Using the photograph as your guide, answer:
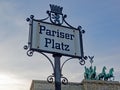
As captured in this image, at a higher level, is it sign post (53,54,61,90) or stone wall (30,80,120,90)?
stone wall (30,80,120,90)

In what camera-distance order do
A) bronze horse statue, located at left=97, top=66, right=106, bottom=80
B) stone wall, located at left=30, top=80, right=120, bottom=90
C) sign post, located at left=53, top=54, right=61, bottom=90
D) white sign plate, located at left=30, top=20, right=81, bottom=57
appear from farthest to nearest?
bronze horse statue, located at left=97, top=66, right=106, bottom=80, stone wall, located at left=30, top=80, right=120, bottom=90, white sign plate, located at left=30, top=20, right=81, bottom=57, sign post, located at left=53, top=54, right=61, bottom=90

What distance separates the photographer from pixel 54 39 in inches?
247

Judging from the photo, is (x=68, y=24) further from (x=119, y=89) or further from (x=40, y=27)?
(x=119, y=89)

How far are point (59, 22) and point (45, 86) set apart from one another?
52409 millimetres

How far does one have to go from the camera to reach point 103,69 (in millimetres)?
64688

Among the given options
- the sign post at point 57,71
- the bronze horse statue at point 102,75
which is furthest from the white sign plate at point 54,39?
the bronze horse statue at point 102,75

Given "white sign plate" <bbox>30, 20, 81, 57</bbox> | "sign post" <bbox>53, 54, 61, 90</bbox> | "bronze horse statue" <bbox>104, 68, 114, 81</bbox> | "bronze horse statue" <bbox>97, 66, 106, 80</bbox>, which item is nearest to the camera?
"sign post" <bbox>53, 54, 61, 90</bbox>

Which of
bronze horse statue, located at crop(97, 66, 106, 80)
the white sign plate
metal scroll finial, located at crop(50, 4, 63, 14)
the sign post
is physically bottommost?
the sign post

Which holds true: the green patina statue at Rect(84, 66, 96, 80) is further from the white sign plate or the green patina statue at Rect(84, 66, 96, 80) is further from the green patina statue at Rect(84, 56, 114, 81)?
the white sign plate

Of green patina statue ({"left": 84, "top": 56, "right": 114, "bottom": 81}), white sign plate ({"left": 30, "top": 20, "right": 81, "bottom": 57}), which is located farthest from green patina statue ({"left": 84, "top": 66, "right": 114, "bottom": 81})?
white sign plate ({"left": 30, "top": 20, "right": 81, "bottom": 57})

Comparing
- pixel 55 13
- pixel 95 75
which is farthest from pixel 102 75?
pixel 55 13

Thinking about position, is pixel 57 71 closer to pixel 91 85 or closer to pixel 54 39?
pixel 54 39

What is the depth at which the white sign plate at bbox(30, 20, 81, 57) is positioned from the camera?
615 cm

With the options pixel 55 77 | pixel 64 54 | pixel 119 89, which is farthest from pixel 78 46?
pixel 119 89
